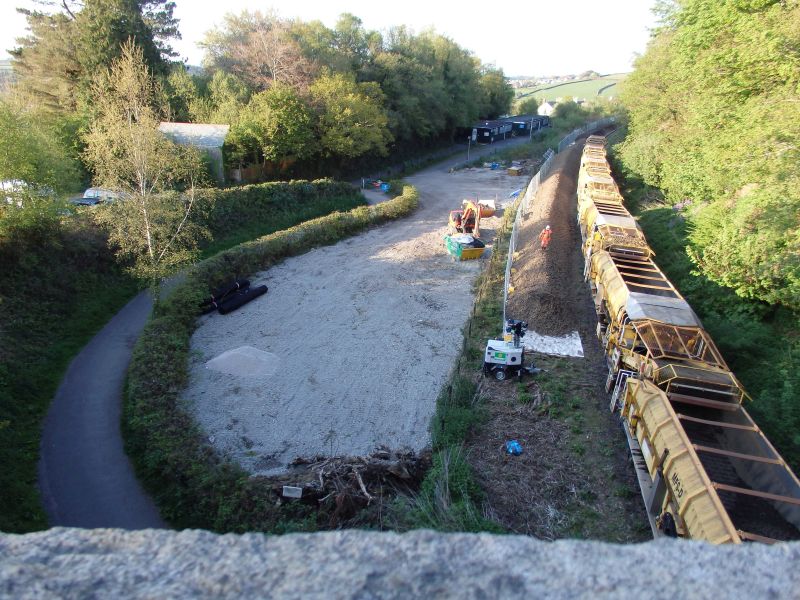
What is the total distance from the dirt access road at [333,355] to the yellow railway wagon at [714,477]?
5471mm

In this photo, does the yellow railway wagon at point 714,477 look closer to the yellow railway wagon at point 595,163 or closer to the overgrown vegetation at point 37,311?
the overgrown vegetation at point 37,311

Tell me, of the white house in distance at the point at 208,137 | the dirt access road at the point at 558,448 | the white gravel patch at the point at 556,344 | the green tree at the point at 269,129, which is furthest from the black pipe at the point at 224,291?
the green tree at the point at 269,129

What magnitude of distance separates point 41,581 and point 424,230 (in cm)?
3034

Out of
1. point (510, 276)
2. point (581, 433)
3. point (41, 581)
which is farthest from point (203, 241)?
point (41, 581)

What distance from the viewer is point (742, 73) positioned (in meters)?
16.0

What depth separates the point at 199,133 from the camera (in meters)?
34.6

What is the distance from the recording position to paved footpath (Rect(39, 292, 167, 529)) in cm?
1072

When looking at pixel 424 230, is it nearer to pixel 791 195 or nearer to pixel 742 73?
pixel 742 73

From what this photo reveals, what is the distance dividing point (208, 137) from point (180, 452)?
93.3 ft

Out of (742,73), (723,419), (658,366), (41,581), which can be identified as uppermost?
(742,73)

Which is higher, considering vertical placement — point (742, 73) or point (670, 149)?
point (742, 73)

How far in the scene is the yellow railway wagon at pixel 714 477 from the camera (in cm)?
780

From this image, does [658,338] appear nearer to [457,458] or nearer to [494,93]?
[457,458]

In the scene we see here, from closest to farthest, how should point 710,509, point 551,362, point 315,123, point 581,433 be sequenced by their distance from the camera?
point 710,509 < point 581,433 < point 551,362 < point 315,123
